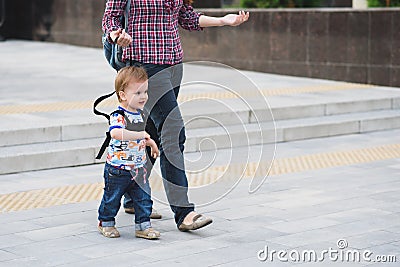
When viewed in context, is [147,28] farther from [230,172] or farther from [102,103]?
[102,103]

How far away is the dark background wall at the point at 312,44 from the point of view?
12509mm

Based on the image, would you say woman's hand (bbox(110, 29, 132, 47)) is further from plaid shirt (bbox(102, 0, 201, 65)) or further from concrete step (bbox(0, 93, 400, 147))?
concrete step (bbox(0, 93, 400, 147))

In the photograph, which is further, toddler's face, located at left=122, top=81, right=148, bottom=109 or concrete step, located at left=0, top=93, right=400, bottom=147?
concrete step, located at left=0, top=93, right=400, bottom=147

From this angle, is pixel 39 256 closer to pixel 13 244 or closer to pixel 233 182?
pixel 13 244

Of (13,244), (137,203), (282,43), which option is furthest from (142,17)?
(282,43)

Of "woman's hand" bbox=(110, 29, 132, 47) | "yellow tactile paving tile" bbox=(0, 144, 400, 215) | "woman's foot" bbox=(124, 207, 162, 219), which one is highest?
"woman's hand" bbox=(110, 29, 132, 47)

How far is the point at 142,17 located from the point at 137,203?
46.1 inches

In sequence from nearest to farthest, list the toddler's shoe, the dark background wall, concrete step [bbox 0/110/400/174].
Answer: the toddler's shoe < concrete step [bbox 0/110/400/174] < the dark background wall

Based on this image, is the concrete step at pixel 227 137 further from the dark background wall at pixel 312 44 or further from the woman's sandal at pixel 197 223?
the woman's sandal at pixel 197 223

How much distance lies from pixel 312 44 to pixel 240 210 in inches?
295

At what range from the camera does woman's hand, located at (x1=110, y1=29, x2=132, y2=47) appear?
17.4 ft

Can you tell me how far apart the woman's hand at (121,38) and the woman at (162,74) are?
0.47 ft

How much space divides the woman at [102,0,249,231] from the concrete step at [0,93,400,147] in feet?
2.95

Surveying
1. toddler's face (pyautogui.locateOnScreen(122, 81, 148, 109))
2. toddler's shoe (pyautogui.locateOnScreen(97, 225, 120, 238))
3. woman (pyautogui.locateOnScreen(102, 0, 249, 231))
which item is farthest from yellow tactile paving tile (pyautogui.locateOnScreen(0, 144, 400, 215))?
toddler's face (pyautogui.locateOnScreen(122, 81, 148, 109))
